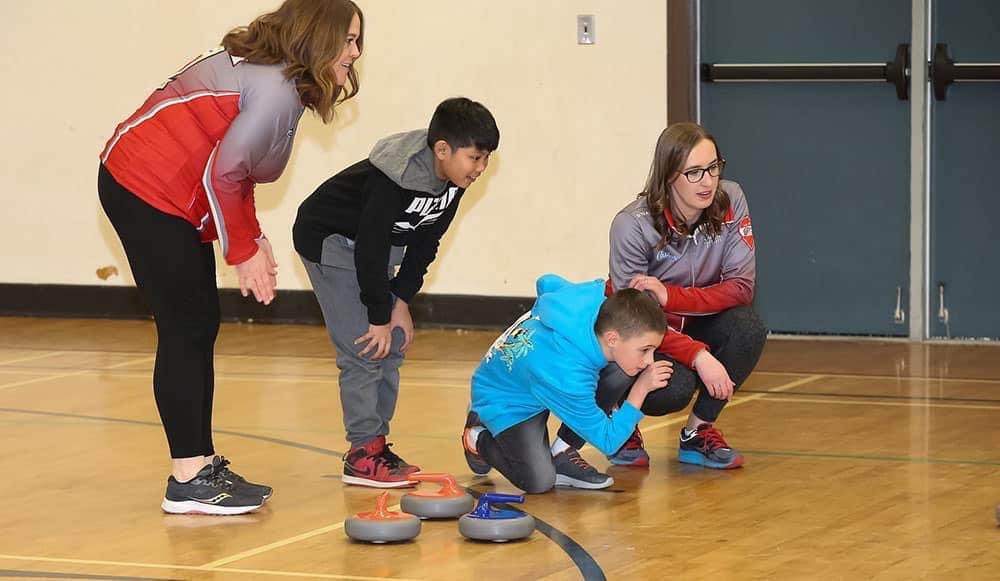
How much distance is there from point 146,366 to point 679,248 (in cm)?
243

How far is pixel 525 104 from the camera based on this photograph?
6.22 metres

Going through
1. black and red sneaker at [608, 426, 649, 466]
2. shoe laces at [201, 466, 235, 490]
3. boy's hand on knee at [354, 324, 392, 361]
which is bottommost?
black and red sneaker at [608, 426, 649, 466]

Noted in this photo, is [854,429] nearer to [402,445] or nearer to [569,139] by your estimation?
[402,445]

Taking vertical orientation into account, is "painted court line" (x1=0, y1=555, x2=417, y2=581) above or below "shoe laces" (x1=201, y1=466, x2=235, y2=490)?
below

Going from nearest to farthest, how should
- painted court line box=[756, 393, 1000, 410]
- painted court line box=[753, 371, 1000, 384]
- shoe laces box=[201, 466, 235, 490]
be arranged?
shoe laces box=[201, 466, 235, 490]
painted court line box=[756, 393, 1000, 410]
painted court line box=[753, 371, 1000, 384]

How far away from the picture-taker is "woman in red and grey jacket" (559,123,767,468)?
3.73 metres

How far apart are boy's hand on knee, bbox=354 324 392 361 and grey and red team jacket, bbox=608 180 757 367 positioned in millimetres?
574

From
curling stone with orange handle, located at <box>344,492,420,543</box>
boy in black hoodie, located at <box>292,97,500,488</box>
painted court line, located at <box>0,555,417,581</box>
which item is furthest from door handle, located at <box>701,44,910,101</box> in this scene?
painted court line, located at <box>0,555,417,581</box>

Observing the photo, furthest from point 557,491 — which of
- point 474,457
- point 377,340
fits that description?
point 377,340

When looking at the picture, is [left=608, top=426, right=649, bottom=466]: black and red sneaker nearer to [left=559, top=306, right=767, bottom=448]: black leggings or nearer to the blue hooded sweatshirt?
[left=559, top=306, right=767, bottom=448]: black leggings

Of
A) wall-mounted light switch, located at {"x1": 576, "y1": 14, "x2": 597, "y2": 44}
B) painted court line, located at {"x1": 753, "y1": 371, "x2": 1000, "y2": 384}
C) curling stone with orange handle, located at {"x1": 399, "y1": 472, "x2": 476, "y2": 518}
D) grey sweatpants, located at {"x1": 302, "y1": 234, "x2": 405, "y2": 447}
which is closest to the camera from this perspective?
curling stone with orange handle, located at {"x1": 399, "y1": 472, "x2": 476, "y2": 518}

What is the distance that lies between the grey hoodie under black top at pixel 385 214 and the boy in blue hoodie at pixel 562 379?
0.31 m

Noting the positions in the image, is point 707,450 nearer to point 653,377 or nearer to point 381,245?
point 653,377

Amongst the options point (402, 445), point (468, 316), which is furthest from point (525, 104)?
point (402, 445)
